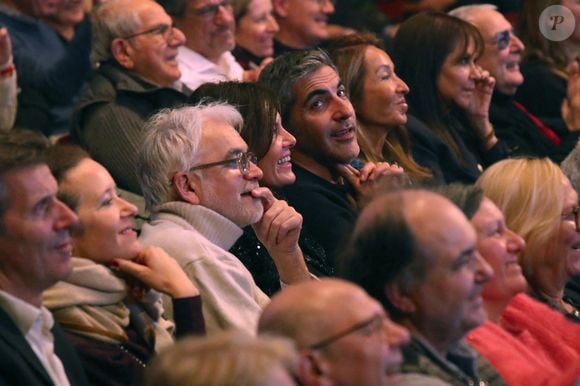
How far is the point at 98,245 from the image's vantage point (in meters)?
3.95

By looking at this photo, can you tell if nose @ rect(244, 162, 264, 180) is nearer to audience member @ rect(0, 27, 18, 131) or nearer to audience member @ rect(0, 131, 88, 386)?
audience member @ rect(0, 131, 88, 386)

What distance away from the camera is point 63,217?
143 inches

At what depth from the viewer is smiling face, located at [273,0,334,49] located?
7550mm

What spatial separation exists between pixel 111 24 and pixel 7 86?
71 centimetres

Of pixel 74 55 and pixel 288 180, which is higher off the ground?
pixel 288 180

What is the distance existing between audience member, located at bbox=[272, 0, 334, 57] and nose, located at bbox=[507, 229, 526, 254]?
339cm

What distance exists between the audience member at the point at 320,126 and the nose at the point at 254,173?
62 cm

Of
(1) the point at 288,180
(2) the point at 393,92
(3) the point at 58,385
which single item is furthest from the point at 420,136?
(3) the point at 58,385

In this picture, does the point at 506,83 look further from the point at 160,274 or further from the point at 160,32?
the point at 160,274

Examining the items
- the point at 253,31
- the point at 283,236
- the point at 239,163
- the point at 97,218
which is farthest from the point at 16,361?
the point at 253,31

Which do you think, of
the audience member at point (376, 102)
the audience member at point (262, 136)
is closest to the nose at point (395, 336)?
the audience member at point (262, 136)

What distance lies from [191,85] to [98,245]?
2449mm

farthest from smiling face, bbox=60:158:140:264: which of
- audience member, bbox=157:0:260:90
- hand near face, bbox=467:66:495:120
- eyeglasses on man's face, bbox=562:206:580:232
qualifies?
hand near face, bbox=467:66:495:120

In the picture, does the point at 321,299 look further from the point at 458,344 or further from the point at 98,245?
the point at 98,245
